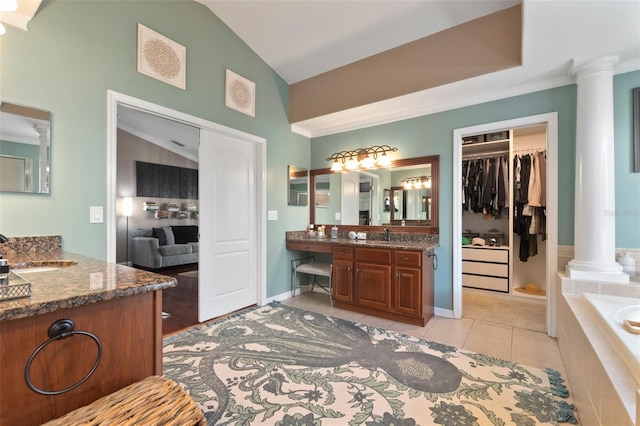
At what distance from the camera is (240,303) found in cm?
341

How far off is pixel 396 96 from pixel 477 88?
31.2 inches

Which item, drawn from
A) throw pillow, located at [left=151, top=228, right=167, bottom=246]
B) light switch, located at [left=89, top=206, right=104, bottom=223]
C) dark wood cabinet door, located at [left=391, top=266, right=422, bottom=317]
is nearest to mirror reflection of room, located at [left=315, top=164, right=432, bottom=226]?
dark wood cabinet door, located at [left=391, top=266, right=422, bottom=317]

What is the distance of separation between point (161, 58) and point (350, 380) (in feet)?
10.2

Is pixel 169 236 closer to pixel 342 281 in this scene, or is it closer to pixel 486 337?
pixel 342 281

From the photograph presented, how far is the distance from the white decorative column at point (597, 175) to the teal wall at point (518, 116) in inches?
9.6

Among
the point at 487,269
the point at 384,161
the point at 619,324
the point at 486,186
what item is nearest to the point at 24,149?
the point at 384,161

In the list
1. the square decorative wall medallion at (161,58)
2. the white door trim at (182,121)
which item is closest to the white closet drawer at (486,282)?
the white door trim at (182,121)

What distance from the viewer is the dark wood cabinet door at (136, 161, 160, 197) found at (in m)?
6.37

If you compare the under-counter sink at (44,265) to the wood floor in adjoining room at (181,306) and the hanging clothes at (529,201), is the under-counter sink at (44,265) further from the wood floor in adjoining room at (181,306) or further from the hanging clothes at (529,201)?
the hanging clothes at (529,201)

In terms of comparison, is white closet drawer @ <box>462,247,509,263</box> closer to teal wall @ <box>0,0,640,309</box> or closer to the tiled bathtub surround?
teal wall @ <box>0,0,640,309</box>

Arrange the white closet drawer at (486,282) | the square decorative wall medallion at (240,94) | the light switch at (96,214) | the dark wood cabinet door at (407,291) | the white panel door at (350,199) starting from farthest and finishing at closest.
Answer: the white panel door at (350,199), the white closet drawer at (486,282), the square decorative wall medallion at (240,94), the dark wood cabinet door at (407,291), the light switch at (96,214)

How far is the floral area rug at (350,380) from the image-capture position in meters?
1.64

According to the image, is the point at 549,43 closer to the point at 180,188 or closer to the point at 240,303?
the point at 240,303

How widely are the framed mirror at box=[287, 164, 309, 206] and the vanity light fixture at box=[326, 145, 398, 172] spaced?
1.50ft
